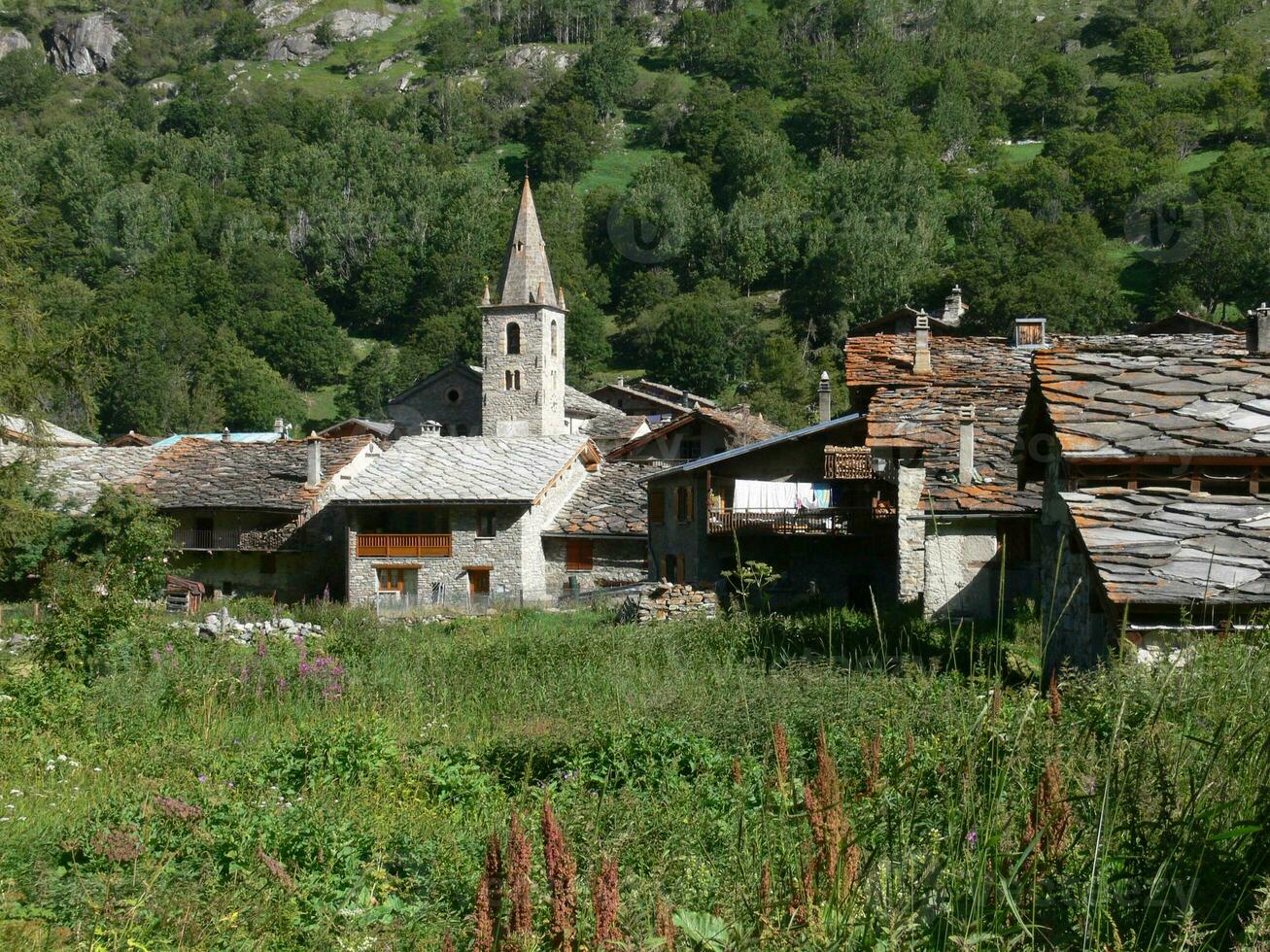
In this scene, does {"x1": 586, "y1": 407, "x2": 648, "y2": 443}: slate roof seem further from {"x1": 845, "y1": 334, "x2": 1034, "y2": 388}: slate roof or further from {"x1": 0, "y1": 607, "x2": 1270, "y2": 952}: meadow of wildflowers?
{"x1": 0, "y1": 607, "x2": 1270, "y2": 952}: meadow of wildflowers

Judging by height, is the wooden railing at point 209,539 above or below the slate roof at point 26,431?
below

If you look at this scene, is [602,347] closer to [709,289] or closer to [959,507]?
[709,289]

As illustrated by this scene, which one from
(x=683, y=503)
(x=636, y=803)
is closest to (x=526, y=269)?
(x=683, y=503)

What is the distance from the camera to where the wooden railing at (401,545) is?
36.9 meters

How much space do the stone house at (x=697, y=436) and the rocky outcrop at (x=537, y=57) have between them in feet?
448

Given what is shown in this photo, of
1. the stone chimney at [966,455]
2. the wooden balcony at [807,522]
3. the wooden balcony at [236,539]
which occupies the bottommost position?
the wooden balcony at [236,539]

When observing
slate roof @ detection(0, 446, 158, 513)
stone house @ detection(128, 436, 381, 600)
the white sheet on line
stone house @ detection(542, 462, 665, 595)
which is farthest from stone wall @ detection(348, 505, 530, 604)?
the white sheet on line

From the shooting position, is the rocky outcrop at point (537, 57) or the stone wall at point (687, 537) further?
the rocky outcrop at point (537, 57)

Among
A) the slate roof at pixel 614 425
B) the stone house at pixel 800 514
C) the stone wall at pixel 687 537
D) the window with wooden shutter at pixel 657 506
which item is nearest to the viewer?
the stone house at pixel 800 514

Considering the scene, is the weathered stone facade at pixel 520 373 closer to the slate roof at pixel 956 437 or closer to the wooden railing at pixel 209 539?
the wooden railing at pixel 209 539

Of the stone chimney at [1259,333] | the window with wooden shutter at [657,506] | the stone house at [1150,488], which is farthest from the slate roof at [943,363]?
the stone house at [1150,488]

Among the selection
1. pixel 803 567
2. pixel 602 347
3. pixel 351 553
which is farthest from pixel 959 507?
pixel 602 347

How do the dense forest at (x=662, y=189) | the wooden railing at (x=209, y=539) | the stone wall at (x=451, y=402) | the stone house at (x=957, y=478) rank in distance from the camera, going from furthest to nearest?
the dense forest at (x=662, y=189)
the stone wall at (x=451, y=402)
the wooden railing at (x=209, y=539)
the stone house at (x=957, y=478)

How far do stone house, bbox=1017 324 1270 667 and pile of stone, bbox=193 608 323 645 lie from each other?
1331 cm
